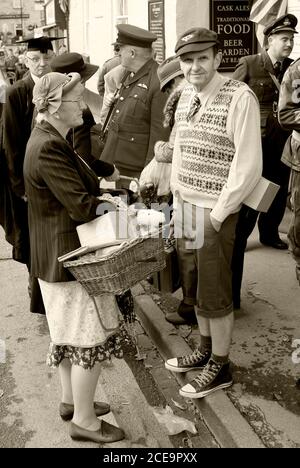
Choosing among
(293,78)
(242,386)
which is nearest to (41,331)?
(242,386)

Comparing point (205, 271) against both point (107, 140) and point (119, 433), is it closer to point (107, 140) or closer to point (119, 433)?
point (119, 433)

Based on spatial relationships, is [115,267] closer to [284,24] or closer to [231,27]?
[284,24]

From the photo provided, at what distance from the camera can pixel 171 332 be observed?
4.75m

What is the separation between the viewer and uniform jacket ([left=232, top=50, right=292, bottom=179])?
514 cm

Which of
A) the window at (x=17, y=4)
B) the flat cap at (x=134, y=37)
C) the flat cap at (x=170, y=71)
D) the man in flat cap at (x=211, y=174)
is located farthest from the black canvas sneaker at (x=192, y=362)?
the window at (x=17, y=4)

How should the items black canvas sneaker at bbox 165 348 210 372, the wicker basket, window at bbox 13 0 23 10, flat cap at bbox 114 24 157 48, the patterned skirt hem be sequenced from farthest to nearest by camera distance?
window at bbox 13 0 23 10 → flat cap at bbox 114 24 157 48 → black canvas sneaker at bbox 165 348 210 372 → the patterned skirt hem → the wicker basket

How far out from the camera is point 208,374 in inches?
153

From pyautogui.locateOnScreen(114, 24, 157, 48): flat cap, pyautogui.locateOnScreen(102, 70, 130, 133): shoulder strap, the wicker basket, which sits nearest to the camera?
the wicker basket

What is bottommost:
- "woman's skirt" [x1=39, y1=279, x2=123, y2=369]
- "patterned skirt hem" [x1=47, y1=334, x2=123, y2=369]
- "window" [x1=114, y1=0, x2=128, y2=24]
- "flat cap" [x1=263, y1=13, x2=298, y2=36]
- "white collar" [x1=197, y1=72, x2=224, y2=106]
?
"patterned skirt hem" [x1=47, y1=334, x2=123, y2=369]

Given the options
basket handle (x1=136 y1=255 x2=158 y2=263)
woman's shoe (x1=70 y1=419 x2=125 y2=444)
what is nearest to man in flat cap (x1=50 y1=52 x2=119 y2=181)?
basket handle (x1=136 y1=255 x2=158 y2=263)

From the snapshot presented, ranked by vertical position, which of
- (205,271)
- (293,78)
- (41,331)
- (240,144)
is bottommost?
(41,331)

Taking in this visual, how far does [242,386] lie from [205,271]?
83cm

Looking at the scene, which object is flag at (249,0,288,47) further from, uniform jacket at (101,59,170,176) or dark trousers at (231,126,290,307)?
uniform jacket at (101,59,170,176)

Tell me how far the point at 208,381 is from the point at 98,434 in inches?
29.9
